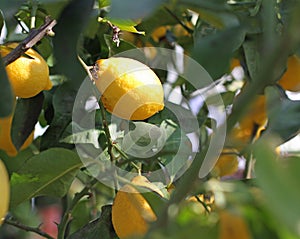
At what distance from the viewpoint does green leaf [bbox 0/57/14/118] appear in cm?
48

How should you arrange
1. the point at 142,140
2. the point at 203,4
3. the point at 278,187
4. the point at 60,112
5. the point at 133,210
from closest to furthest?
the point at 278,187, the point at 203,4, the point at 133,210, the point at 142,140, the point at 60,112

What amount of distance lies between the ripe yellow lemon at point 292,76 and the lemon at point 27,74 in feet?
1.47

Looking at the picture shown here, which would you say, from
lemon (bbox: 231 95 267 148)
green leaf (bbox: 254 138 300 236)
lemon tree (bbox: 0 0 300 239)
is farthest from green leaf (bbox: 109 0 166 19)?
lemon (bbox: 231 95 267 148)

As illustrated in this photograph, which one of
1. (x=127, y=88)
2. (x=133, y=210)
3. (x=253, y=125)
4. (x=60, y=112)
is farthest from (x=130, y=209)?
(x=253, y=125)

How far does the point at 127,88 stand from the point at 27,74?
11 centimetres

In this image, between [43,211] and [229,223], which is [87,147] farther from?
[43,211]

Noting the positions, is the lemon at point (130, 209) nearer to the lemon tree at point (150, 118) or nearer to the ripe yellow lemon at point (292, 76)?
the lemon tree at point (150, 118)

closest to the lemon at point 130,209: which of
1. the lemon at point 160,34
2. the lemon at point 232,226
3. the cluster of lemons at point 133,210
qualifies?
the cluster of lemons at point 133,210

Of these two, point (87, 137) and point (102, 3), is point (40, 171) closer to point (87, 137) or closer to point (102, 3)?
point (87, 137)

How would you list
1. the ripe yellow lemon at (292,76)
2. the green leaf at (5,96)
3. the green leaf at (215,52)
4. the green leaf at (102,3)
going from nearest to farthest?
the green leaf at (215,52) < the green leaf at (5,96) < the green leaf at (102,3) < the ripe yellow lemon at (292,76)

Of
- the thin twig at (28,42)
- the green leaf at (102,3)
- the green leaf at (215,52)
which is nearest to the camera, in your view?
the green leaf at (215,52)

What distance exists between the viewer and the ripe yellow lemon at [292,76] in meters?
1.01

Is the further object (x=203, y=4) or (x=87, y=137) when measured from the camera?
(x=87, y=137)

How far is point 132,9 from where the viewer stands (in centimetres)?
36
